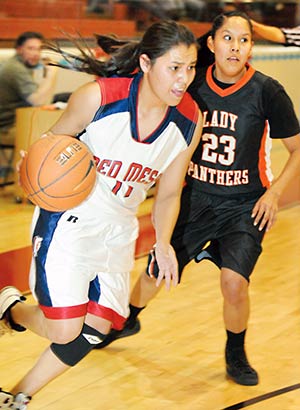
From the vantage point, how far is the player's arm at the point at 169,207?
347cm

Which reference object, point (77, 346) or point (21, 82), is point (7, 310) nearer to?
point (77, 346)

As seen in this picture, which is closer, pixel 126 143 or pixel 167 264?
pixel 126 143

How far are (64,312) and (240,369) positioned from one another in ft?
3.66

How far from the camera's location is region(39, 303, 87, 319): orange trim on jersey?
320 centimetres

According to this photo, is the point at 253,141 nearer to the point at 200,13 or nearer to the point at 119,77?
the point at 119,77

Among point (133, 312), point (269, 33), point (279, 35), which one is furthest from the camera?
point (279, 35)

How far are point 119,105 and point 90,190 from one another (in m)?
0.35

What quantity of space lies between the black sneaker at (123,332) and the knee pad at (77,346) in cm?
102

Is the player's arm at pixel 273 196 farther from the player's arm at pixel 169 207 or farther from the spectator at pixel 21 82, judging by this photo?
the spectator at pixel 21 82

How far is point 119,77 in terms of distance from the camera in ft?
11.3

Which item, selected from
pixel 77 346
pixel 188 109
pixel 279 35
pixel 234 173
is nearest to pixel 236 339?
pixel 234 173

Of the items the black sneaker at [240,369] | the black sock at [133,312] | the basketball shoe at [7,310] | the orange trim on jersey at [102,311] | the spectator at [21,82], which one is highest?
the orange trim on jersey at [102,311]

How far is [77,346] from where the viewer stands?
3.25 m

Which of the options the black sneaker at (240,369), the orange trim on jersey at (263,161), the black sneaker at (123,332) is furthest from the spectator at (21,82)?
the black sneaker at (240,369)
